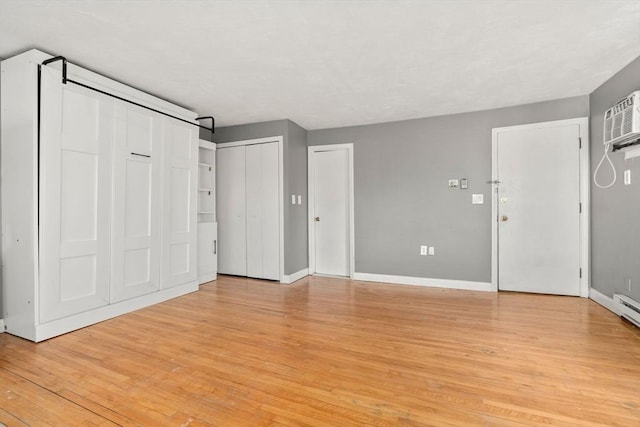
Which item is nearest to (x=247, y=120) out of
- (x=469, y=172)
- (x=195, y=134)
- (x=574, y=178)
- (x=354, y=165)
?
(x=195, y=134)

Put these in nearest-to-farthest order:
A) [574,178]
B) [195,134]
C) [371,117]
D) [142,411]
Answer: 1. [142,411]
2. [574,178]
3. [195,134]
4. [371,117]

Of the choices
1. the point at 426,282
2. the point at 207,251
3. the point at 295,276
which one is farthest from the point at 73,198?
the point at 426,282

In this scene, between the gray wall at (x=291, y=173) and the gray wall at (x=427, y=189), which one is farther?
the gray wall at (x=291, y=173)

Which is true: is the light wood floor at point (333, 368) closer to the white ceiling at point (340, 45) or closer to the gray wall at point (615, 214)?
the gray wall at point (615, 214)

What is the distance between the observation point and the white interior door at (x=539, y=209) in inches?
151

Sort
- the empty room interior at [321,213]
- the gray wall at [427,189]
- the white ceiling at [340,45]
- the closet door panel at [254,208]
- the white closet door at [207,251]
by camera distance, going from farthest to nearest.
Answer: the closet door panel at [254,208]
the white closet door at [207,251]
the gray wall at [427,189]
the white ceiling at [340,45]
the empty room interior at [321,213]

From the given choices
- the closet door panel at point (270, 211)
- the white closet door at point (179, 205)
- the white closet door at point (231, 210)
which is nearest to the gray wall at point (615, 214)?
the closet door panel at point (270, 211)

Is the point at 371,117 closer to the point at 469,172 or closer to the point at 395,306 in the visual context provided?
the point at 469,172

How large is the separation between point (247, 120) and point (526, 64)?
366 cm

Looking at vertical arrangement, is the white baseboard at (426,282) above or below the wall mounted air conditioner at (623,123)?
below

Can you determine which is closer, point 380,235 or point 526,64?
point 526,64

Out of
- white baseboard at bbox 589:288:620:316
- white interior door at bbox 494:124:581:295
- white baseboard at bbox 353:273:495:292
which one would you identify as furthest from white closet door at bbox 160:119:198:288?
white baseboard at bbox 589:288:620:316

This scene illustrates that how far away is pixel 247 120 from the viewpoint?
4.75 meters

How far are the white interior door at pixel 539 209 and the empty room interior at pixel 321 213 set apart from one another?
3 cm
